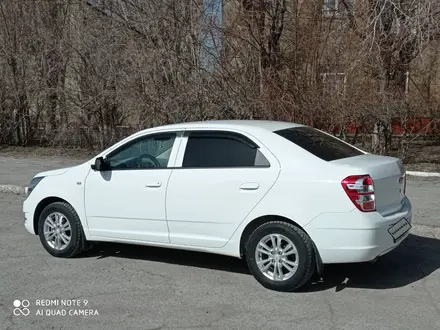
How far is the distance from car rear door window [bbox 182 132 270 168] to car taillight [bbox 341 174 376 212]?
0.79m

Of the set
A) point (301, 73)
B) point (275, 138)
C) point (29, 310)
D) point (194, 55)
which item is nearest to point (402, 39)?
point (301, 73)

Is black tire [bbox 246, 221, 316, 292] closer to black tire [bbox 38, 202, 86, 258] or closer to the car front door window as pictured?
the car front door window

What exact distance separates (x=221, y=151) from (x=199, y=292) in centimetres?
141

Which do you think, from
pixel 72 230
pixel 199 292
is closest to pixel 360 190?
pixel 199 292

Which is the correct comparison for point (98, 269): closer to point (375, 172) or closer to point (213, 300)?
point (213, 300)

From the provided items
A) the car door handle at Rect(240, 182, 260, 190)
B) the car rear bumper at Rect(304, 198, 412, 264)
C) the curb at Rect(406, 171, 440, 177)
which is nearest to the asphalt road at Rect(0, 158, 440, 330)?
the car rear bumper at Rect(304, 198, 412, 264)

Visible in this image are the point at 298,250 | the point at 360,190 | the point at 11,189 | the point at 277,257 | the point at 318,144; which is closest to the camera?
the point at 360,190

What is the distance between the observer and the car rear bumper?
420 cm

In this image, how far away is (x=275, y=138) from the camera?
15.4ft

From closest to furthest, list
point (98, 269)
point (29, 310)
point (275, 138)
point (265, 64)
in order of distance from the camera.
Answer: point (29, 310)
point (275, 138)
point (98, 269)
point (265, 64)

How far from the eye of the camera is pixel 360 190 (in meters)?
4.21

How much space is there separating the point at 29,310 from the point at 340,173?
2995 mm

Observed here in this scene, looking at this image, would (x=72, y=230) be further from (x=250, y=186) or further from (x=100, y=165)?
(x=250, y=186)

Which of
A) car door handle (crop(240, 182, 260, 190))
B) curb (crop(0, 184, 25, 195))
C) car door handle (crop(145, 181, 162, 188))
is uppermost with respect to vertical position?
car door handle (crop(240, 182, 260, 190))
